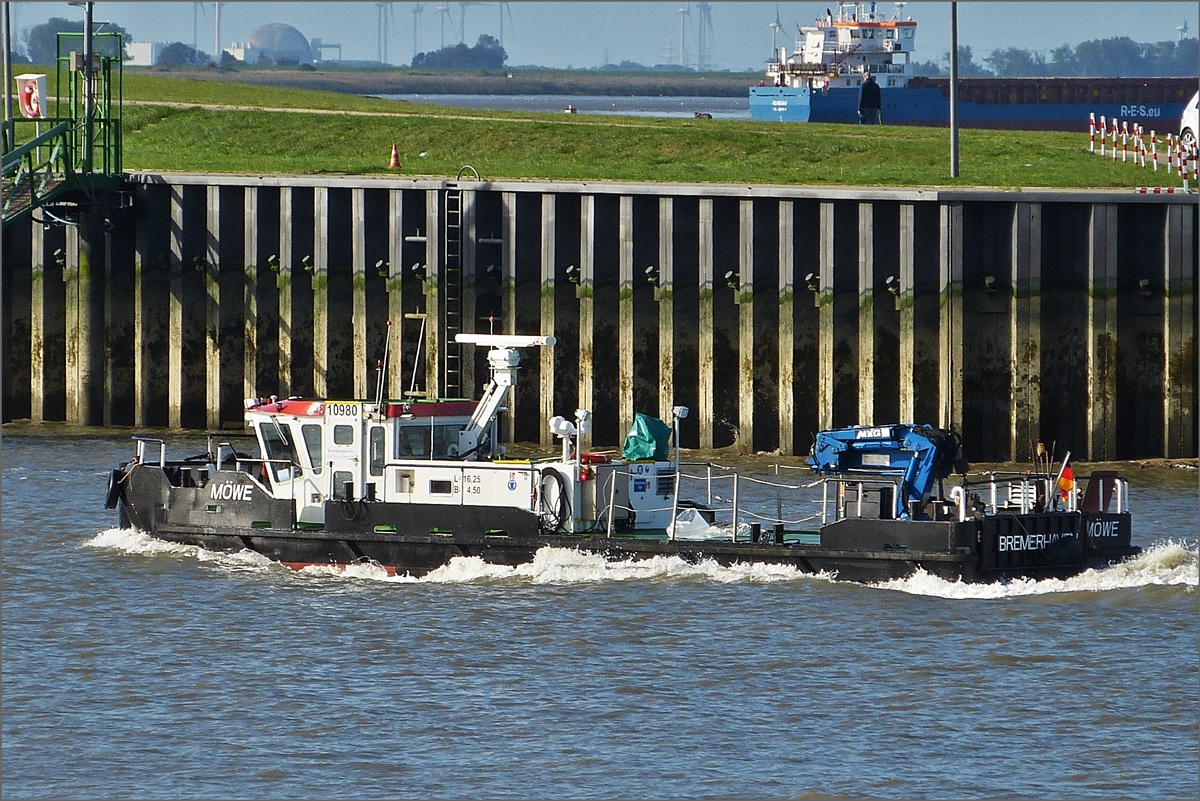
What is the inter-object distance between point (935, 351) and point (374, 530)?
9970 millimetres

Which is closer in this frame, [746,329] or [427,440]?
[427,440]

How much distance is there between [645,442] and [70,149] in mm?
16362

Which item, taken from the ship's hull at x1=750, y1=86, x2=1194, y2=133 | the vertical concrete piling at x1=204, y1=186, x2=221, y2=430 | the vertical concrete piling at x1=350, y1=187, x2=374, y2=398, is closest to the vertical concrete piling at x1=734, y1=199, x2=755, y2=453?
the vertical concrete piling at x1=350, y1=187, x2=374, y2=398

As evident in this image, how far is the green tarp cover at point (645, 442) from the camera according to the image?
23.9 m

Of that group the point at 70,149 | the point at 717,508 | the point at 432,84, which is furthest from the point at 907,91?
the point at 432,84

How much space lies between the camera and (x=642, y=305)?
3145cm

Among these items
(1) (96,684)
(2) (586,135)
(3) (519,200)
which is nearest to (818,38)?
(2) (586,135)

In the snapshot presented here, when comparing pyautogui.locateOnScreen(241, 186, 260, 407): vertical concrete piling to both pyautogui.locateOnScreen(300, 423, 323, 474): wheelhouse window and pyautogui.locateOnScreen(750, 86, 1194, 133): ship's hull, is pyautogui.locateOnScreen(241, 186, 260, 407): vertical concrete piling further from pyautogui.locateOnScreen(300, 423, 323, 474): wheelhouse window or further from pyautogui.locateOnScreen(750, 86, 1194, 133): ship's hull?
pyautogui.locateOnScreen(750, 86, 1194, 133): ship's hull

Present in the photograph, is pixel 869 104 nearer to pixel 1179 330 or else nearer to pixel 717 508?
pixel 1179 330

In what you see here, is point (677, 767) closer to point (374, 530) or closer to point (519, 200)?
point (374, 530)

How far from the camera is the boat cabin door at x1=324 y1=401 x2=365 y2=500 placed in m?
24.0

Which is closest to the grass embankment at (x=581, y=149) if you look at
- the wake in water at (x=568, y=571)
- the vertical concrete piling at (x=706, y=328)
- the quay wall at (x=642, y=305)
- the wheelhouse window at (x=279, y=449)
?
the quay wall at (x=642, y=305)

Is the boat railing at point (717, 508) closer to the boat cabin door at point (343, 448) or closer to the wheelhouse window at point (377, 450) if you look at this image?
the wheelhouse window at point (377, 450)

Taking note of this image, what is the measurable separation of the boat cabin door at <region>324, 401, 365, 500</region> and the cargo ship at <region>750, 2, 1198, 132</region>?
64.9 m
